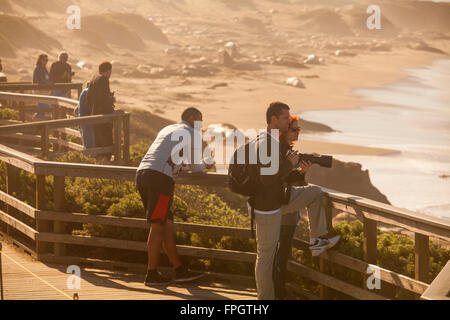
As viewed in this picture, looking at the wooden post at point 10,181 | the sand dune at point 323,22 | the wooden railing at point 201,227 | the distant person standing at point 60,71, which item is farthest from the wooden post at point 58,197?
the sand dune at point 323,22

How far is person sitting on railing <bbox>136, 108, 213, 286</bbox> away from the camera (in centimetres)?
680

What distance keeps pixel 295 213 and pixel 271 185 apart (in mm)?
653

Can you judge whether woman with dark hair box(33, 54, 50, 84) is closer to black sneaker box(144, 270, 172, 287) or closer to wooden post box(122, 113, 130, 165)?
wooden post box(122, 113, 130, 165)

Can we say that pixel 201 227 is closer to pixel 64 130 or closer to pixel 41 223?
pixel 41 223

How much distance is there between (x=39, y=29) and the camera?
61.8 meters

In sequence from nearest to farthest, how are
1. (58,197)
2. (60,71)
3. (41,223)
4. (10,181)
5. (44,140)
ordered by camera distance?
(58,197) < (41,223) < (10,181) < (44,140) < (60,71)

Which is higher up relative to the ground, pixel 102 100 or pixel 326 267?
pixel 102 100

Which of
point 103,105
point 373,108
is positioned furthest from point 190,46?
point 103,105

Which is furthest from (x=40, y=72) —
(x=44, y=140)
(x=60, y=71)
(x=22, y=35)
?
(x=22, y=35)

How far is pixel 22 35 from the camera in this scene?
56031mm

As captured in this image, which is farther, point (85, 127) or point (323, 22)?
point (323, 22)

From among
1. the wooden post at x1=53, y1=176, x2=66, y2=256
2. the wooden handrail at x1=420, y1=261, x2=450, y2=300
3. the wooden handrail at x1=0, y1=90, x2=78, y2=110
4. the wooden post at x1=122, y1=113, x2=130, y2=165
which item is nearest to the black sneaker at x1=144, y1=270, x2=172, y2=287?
the wooden post at x1=53, y1=176, x2=66, y2=256

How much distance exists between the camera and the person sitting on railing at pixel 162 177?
680 cm

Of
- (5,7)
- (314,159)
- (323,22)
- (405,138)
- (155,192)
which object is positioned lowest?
→ (405,138)
